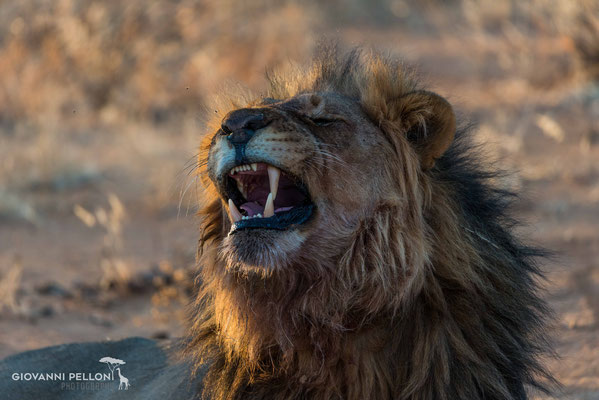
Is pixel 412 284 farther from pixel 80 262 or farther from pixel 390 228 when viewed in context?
pixel 80 262

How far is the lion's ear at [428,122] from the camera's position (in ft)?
11.0

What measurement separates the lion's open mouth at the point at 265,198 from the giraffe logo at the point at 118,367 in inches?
49.6

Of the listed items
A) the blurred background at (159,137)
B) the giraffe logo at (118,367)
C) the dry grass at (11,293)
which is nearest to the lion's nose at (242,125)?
the giraffe logo at (118,367)

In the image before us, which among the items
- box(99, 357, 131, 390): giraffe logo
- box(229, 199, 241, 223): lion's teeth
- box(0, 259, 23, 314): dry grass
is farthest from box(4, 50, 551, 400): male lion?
box(0, 259, 23, 314): dry grass

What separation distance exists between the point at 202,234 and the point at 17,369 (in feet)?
4.84

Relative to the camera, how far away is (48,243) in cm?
863

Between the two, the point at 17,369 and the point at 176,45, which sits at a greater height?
the point at 176,45

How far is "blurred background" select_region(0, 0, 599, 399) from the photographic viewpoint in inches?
267

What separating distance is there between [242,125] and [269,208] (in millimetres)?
318

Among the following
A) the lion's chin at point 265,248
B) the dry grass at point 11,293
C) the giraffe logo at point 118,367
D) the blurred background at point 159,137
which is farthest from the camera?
the blurred background at point 159,137

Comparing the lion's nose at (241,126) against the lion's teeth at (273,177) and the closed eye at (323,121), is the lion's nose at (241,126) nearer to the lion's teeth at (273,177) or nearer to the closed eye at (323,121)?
the lion's teeth at (273,177)

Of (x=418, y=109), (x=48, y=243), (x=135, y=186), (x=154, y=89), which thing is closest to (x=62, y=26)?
(x=154, y=89)

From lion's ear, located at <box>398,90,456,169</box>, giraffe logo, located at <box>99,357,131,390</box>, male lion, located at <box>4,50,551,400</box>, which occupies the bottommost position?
giraffe logo, located at <box>99,357,131,390</box>

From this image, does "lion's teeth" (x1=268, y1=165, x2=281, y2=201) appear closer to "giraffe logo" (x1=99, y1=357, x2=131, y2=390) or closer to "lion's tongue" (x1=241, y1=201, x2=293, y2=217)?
"lion's tongue" (x1=241, y1=201, x2=293, y2=217)
